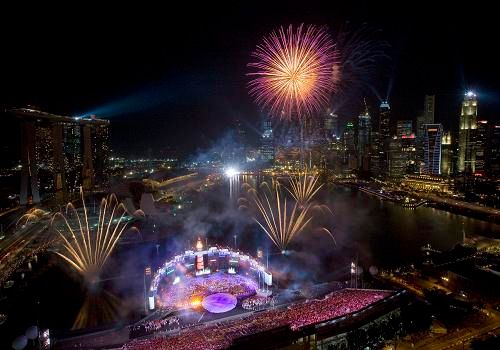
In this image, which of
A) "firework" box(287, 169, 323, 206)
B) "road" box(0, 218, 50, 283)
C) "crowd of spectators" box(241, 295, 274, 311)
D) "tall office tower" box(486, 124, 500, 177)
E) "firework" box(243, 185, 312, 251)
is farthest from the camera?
"tall office tower" box(486, 124, 500, 177)

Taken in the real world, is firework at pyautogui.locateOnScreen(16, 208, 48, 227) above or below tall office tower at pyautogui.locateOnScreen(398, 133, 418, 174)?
below

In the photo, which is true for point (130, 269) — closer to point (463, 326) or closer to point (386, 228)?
point (463, 326)

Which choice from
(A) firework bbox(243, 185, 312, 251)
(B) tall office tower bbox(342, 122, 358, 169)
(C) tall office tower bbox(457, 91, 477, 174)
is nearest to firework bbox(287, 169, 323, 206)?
(A) firework bbox(243, 185, 312, 251)

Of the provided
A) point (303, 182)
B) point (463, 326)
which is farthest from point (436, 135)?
point (463, 326)

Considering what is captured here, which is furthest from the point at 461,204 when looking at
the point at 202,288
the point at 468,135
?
the point at 202,288

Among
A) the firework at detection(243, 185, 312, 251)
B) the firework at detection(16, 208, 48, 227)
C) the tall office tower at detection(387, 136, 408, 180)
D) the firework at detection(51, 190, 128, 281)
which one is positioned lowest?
the firework at detection(243, 185, 312, 251)

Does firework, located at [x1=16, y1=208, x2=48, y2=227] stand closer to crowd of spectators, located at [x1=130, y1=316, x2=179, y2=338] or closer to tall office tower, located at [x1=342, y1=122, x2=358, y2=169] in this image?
crowd of spectators, located at [x1=130, y1=316, x2=179, y2=338]
